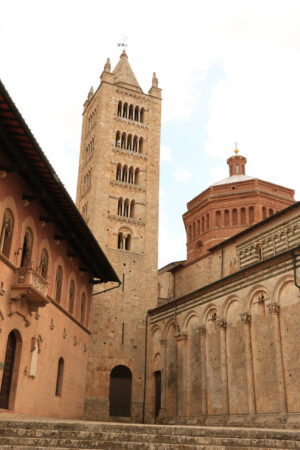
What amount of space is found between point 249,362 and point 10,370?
10.3 meters

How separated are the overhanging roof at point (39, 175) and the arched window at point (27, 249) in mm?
1299

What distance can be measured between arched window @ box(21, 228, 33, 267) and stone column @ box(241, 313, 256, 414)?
9936mm

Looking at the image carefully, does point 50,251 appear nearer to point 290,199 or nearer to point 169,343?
point 169,343

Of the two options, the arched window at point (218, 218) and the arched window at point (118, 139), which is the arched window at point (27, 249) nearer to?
the arched window at point (118, 139)

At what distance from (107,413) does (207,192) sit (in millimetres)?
20354

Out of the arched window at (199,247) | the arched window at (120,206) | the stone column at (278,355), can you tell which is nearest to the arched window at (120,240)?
the arched window at (120,206)

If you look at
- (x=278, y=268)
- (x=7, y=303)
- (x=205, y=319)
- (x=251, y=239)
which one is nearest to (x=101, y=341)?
(x=205, y=319)

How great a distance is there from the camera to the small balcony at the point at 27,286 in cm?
1454

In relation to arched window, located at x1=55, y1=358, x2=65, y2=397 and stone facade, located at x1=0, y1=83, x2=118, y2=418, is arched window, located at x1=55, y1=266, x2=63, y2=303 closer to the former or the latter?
stone facade, located at x1=0, y1=83, x2=118, y2=418

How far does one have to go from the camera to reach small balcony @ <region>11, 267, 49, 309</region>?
14539 mm

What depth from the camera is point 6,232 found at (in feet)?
48.6

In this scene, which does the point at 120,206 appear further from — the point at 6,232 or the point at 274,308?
the point at 6,232

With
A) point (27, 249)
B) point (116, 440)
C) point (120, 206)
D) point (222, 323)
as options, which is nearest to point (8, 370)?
point (27, 249)

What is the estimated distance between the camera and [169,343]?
28.1 m
